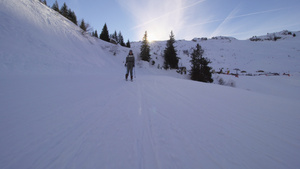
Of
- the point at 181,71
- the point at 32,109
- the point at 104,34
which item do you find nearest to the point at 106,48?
the point at 104,34

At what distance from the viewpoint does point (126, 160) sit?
4.21 feet

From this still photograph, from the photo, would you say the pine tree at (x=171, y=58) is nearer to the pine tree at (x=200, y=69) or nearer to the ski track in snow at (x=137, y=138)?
the pine tree at (x=200, y=69)

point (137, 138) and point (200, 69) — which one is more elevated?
point (200, 69)

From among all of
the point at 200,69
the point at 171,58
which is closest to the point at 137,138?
the point at 200,69

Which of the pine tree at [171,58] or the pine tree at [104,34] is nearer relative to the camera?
the pine tree at [171,58]

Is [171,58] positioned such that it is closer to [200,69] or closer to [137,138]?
[200,69]

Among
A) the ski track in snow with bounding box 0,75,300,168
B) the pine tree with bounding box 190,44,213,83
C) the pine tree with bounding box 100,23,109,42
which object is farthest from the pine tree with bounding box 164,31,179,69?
the ski track in snow with bounding box 0,75,300,168

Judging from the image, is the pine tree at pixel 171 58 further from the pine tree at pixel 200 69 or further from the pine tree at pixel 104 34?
the pine tree at pixel 104 34

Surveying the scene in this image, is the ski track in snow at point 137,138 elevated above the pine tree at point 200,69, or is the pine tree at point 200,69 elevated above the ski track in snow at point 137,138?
the pine tree at point 200,69

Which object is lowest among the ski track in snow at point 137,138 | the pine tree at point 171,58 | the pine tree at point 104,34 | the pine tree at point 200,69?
the ski track in snow at point 137,138

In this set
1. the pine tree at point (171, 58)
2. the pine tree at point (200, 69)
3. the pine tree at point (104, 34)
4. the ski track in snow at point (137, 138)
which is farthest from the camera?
the pine tree at point (104, 34)

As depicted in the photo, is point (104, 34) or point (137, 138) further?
point (104, 34)

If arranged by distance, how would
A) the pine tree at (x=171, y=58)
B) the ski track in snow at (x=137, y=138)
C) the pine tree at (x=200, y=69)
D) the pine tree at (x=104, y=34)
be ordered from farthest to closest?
the pine tree at (x=104, y=34) → the pine tree at (x=171, y=58) → the pine tree at (x=200, y=69) → the ski track in snow at (x=137, y=138)

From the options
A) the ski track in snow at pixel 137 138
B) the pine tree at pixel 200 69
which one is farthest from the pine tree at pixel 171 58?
the ski track in snow at pixel 137 138
